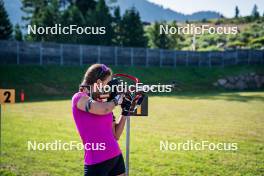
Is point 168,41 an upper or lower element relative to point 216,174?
upper

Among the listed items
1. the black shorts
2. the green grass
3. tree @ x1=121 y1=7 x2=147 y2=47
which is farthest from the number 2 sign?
tree @ x1=121 y1=7 x2=147 y2=47

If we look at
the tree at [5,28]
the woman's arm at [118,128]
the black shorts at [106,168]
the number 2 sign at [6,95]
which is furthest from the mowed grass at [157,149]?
the tree at [5,28]

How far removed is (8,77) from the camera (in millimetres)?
39688

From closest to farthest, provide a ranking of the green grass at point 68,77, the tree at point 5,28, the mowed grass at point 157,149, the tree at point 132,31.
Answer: the mowed grass at point 157,149, the green grass at point 68,77, the tree at point 5,28, the tree at point 132,31

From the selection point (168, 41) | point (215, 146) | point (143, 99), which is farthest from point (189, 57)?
point (143, 99)

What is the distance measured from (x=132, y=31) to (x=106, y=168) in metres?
56.3

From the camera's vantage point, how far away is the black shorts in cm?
530

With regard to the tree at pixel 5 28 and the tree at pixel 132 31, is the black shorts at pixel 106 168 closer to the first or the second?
the tree at pixel 5 28

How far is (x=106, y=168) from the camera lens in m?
5.30

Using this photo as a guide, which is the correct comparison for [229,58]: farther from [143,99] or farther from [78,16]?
[143,99]

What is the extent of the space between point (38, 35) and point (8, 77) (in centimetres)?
3048

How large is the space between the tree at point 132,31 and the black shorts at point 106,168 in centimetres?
5517

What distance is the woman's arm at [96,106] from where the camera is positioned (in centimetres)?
494

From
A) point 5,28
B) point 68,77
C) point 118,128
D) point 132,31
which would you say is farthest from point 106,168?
point 132,31
